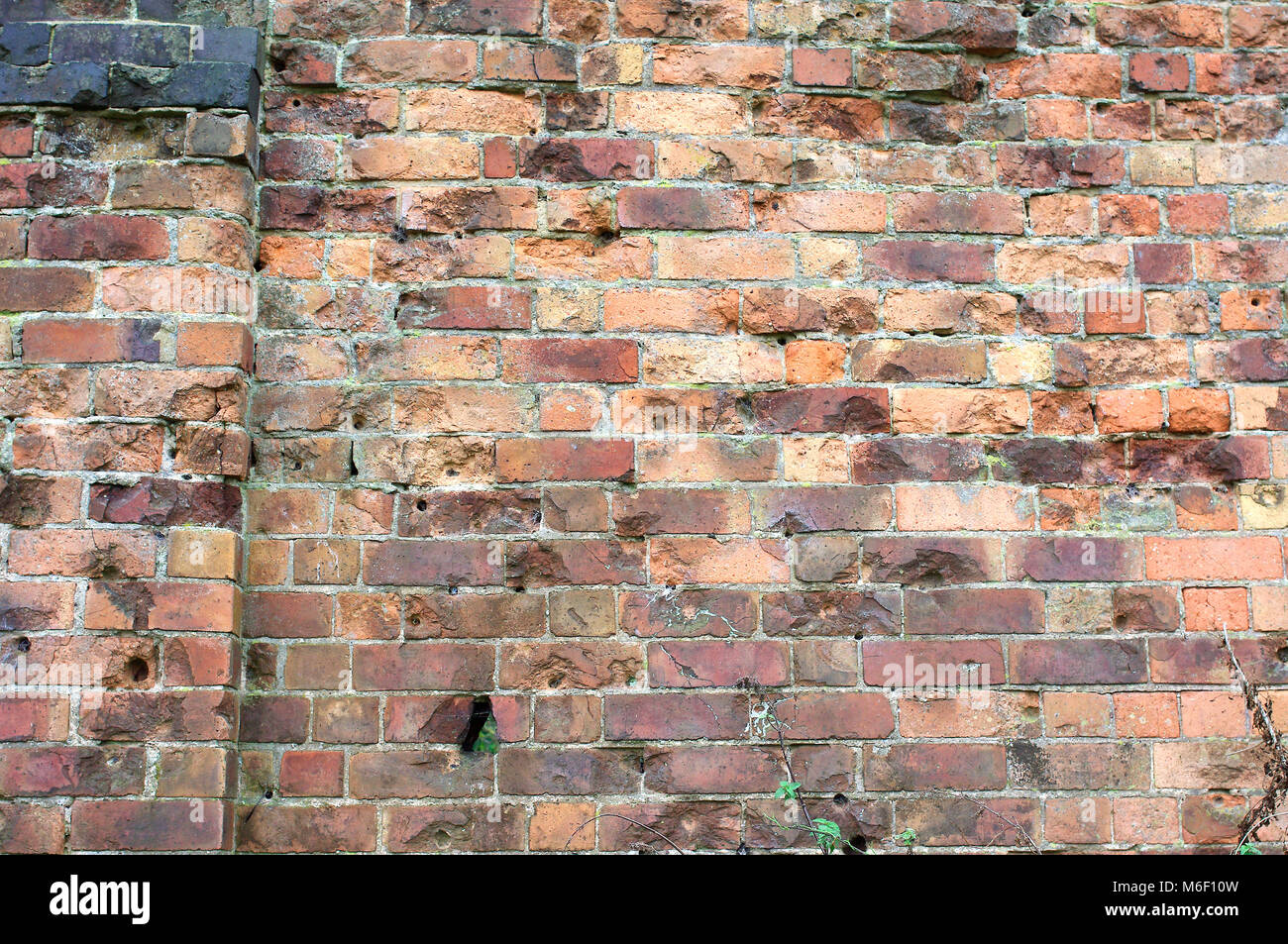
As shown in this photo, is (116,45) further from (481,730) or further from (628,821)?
(628,821)

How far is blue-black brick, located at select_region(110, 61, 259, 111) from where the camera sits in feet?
7.02

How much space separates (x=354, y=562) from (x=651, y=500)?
0.61 meters

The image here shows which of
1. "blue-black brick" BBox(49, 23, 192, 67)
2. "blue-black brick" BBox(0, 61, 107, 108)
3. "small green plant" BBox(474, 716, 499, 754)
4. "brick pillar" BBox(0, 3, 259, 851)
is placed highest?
"blue-black brick" BBox(49, 23, 192, 67)

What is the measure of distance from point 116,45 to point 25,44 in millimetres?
184

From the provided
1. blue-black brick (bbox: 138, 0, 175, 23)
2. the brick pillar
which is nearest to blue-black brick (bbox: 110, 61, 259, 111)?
the brick pillar

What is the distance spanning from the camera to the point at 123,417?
205cm

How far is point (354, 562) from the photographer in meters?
2.13

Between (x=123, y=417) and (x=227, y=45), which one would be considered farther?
(x=227, y=45)

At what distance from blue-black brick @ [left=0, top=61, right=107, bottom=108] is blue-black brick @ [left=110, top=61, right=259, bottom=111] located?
32mm

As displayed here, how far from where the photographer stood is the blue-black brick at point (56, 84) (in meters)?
2.13

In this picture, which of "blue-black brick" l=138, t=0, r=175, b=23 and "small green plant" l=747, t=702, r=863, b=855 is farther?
"blue-black brick" l=138, t=0, r=175, b=23

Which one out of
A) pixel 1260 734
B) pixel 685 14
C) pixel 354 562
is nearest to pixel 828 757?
pixel 1260 734

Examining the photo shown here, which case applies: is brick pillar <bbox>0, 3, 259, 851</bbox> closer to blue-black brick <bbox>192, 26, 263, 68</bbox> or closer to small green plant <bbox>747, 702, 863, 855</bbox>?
blue-black brick <bbox>192, 26, 263, 68</bbox>

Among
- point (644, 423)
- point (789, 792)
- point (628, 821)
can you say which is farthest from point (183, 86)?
point (789, 792)
